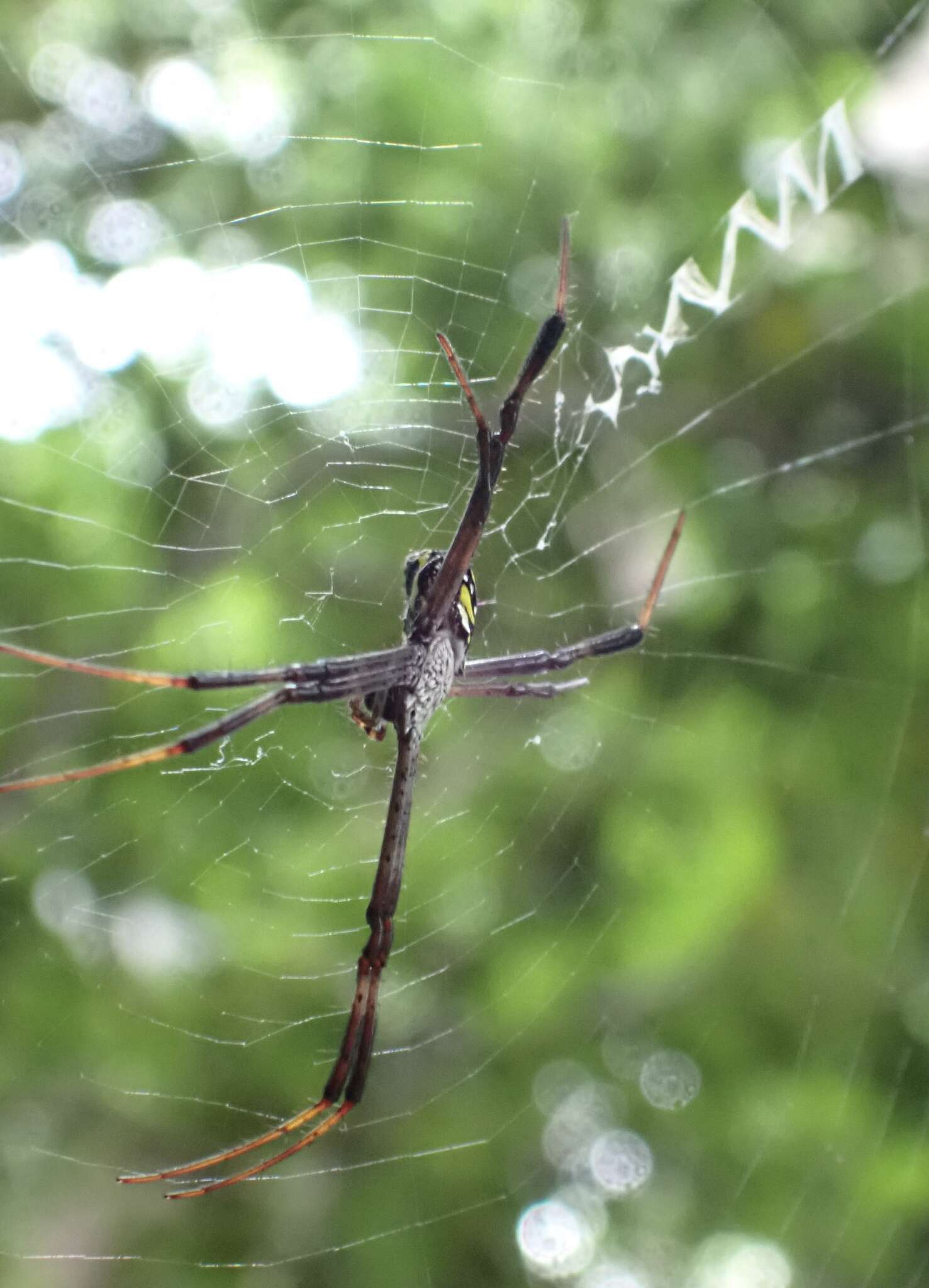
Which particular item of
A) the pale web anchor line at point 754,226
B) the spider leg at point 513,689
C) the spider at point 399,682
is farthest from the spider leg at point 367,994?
the pale web anchor line at point 754,226

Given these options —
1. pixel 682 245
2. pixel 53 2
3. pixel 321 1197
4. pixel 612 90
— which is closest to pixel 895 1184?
pixel 321 1197

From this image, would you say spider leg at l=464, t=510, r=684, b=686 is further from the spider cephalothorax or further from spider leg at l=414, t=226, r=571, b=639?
spider leg at l=414, t=226, r=571, b=639

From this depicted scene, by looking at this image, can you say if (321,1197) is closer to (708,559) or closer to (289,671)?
(289,671)

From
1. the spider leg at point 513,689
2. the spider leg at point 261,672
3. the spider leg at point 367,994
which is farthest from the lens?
the spider leg at point 513,689

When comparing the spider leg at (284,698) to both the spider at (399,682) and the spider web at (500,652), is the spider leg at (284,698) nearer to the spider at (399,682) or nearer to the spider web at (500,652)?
the spider at (399,682)

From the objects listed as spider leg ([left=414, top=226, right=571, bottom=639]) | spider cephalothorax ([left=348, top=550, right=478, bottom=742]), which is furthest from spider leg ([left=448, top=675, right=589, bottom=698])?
spider leg ([left=414, top=226, right=571, bottom=639])
